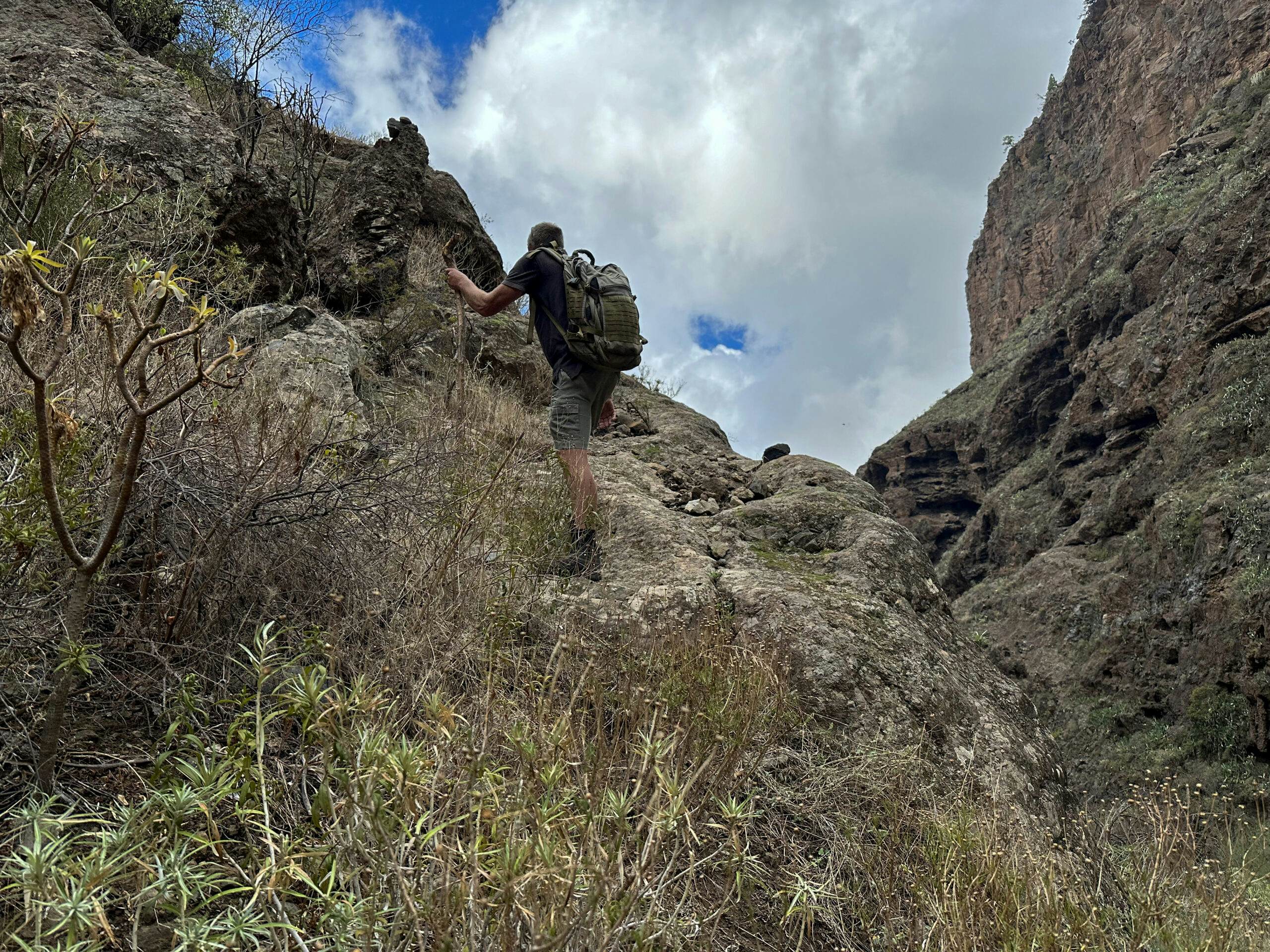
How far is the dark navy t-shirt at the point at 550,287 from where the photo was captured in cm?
382

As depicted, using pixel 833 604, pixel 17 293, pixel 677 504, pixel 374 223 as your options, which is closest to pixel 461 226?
pixel 374 223

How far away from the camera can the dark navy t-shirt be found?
3.82m

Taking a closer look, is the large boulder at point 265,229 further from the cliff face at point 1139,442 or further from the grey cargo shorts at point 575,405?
the cliff face at point 1139,442

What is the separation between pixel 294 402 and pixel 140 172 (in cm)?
277

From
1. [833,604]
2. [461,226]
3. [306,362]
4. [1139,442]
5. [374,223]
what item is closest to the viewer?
[833,604]

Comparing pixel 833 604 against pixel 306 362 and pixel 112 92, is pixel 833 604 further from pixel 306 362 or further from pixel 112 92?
pixel 112 92

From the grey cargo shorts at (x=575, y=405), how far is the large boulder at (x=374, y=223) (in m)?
3.66

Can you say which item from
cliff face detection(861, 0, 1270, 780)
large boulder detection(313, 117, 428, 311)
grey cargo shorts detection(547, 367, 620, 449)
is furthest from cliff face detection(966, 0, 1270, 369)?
grey cargo shorts detection(547, 367, 620, 449)

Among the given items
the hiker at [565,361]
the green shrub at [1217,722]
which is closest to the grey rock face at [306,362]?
the hiker at [565,361]

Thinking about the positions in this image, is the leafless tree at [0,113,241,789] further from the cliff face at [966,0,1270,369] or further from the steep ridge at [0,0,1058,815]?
the cliff face at [966,0,1270,369]

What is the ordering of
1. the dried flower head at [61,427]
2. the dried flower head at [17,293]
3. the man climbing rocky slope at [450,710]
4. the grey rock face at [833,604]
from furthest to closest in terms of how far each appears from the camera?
the grey rock face at [833,604], the dried flower head at [61,427], the man climbing rocky slope at [450,710], the dried flower head at [17,293]

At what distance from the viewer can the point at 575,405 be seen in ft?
12.5

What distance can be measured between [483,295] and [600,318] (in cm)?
72

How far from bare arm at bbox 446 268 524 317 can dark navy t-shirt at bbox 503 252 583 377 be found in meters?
0.04
